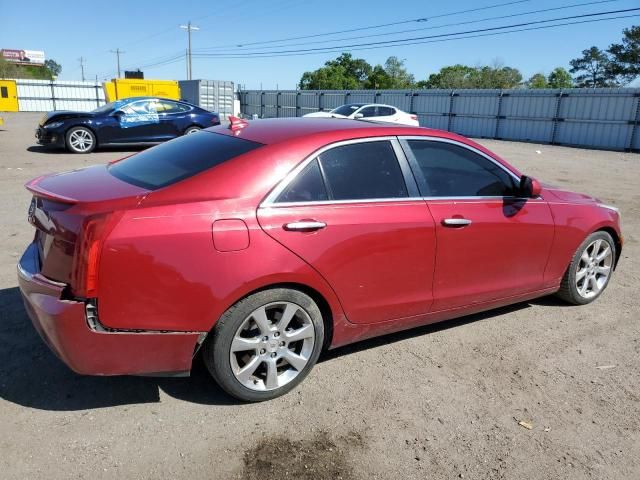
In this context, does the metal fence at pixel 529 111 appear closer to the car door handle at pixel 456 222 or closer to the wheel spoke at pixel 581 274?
the wheel spoke at pixel 581 274

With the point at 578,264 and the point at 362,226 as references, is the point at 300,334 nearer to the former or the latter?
the point at 362,226

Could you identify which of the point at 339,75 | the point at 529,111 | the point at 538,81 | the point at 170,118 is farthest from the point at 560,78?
the point at 170,118

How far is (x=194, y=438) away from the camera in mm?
2795

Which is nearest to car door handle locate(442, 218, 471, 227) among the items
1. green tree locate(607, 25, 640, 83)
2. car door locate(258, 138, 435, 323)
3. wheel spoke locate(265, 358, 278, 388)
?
car door locate(258, 138, 435, 323)

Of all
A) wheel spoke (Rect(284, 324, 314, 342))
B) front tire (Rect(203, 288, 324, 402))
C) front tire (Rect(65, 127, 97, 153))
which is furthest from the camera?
front tire (Rect(65, 127, 97, 153))

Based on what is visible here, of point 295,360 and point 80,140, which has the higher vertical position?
point 80,140

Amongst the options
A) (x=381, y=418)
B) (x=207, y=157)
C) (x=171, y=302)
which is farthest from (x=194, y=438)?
(x=207, y=157)

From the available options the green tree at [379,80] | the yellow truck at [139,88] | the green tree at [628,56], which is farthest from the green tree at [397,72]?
the yellow truck at [139,88]

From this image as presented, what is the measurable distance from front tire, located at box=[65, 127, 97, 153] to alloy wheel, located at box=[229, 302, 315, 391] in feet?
40.1

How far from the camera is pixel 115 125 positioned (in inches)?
539

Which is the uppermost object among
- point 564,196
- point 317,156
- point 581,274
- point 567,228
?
point 317,156

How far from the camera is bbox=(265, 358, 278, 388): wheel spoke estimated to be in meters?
3.09

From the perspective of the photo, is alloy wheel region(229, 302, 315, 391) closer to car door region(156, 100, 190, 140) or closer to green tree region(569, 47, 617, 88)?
car door region(156, 100, 190, 140)

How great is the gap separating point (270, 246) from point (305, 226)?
0.25 metres
